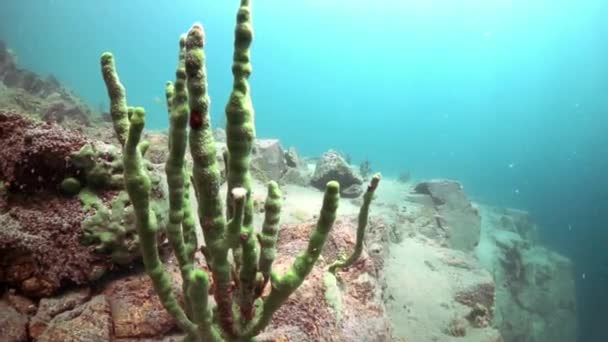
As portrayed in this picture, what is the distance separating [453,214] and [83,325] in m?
12.6

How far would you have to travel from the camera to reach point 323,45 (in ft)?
421

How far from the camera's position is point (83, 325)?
2873 millimetres

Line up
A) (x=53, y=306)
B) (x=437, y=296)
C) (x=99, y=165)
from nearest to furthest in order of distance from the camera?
(x=53, y=306)
(x=99, y=165)
(x=437, y=296)

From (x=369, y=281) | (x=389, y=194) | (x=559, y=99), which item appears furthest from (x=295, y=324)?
(x=559, y=99)

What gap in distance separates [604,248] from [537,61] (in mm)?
100793

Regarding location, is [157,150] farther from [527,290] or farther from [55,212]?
[527,290]

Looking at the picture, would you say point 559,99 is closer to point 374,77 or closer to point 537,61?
point 537,61

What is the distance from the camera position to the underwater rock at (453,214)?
12312 millimetres

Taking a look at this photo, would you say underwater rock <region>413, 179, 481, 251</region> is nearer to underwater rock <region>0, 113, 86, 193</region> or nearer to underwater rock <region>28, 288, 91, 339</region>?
underwater rock <region>28, 288, 91, 339</region>

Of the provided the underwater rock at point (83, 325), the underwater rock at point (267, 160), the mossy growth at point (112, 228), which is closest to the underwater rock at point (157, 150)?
the underwater rock at point (267, 160)

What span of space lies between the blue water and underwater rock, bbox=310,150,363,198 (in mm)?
14214

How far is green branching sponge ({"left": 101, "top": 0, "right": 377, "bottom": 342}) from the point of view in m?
1.67

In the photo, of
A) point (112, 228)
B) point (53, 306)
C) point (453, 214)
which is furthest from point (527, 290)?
point (53, 306)

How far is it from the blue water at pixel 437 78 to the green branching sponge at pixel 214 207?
22.1 metres
